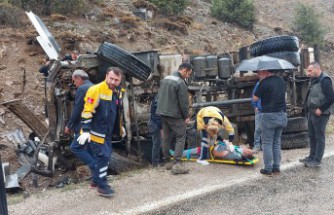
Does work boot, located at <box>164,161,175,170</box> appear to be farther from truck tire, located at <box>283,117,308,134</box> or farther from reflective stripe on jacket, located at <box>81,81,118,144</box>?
truck tire, located at <box>283,117,308,134</box>

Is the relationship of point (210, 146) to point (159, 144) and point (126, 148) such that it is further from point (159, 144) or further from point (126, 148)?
point (126, 148)

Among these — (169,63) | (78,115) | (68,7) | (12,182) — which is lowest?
(12,182)

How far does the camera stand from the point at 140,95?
8.91 metres

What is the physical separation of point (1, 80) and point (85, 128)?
10.0m

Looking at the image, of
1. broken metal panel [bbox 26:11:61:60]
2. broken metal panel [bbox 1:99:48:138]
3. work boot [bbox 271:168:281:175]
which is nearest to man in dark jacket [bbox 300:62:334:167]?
work boot [bbox 271:168:281:175]

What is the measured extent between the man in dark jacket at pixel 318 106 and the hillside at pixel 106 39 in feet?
23.1

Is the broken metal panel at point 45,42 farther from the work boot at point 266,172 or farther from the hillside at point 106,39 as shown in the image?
the work boot at point 266,172

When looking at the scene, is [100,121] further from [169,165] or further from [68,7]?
[68,7]

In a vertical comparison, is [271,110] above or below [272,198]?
above

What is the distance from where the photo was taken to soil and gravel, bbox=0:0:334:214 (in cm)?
836

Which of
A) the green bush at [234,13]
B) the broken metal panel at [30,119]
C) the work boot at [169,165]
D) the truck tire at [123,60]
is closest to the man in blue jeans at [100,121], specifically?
the work boot at [169,165]

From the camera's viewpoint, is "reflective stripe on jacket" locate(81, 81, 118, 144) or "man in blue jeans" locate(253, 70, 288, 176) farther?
"man in blue jeans" locate(253, 70, 288, 176)

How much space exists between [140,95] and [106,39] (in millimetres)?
10252

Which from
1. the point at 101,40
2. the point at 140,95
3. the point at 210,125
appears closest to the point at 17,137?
the point at 140,95
